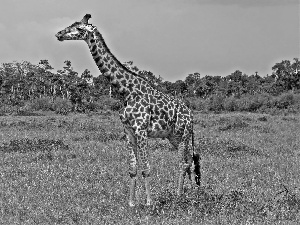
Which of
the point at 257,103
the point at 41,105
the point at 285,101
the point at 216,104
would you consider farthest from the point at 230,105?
the point at 41,105

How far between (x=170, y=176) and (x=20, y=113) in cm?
3346

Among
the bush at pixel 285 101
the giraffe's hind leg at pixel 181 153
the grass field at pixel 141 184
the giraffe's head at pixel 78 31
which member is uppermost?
the bush at pixel 285 101

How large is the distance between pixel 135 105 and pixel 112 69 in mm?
788

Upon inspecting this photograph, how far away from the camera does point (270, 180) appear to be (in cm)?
1243

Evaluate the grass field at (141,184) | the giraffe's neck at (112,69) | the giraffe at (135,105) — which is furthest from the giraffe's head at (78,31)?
the grass field at (141,184)

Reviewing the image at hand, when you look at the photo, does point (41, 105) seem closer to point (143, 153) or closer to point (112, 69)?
point (112, 69)

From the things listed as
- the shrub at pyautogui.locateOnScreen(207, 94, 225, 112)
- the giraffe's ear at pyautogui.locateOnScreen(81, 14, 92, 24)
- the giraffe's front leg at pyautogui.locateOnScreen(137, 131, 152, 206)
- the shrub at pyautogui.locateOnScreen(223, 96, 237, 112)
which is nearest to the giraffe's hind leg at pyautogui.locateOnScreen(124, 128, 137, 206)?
the giraffe's front leg at pyautogui.locateOnScreen(137, 131, 152, 206)

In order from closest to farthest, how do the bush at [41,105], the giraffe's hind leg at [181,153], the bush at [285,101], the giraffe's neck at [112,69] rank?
the giraffe's neck at [112,69] → the giraffe's hind leg at [181,153] → the bush at [41,105] → the bush at [285,101]

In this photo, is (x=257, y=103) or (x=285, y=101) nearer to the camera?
(x=285, y=101)

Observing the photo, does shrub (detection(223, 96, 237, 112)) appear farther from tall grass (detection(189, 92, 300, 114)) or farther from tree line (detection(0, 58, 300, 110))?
tree line (detection(0, 58, 300, 110))

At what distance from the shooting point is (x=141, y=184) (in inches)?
460

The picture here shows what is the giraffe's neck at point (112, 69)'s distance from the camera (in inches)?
377

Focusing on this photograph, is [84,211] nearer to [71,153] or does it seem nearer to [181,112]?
[181,112]

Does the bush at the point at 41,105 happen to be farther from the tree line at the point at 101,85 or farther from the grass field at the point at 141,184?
the grass field at the point at 141,184
